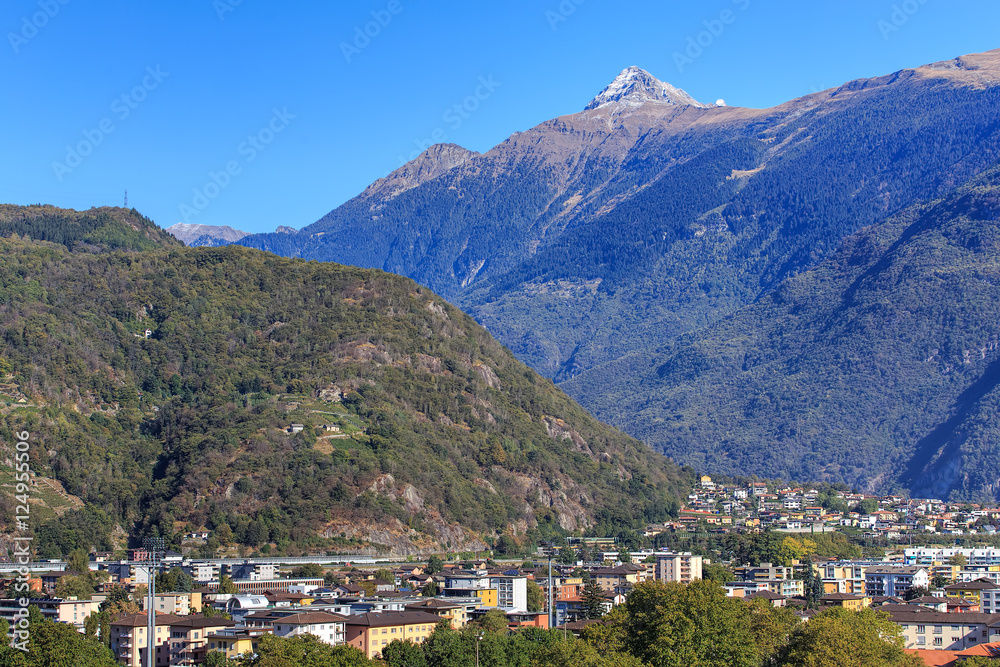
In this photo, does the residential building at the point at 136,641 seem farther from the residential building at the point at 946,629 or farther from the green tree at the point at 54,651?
the residential building at the point at 946,629

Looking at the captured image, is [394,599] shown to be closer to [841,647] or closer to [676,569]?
[676,569]

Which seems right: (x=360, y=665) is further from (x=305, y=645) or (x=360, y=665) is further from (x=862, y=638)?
(x=862, y=638)

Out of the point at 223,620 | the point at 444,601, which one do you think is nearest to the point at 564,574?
the point at 444,601

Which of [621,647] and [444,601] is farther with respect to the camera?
[444,601]

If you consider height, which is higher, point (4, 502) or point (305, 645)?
point (4, 502)

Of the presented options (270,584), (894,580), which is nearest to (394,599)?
(270,584)

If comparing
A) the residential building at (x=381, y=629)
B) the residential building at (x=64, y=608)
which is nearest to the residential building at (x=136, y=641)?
the residential building at (x=64, y=608)
